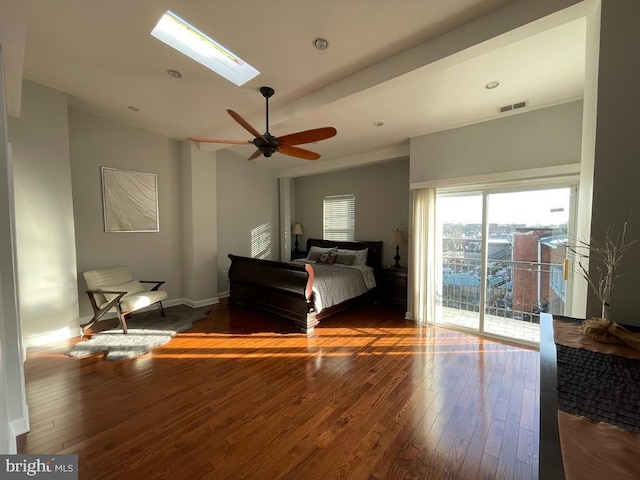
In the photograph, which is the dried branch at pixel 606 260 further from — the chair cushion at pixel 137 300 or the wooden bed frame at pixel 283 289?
the chair cushion at pixel 137 300

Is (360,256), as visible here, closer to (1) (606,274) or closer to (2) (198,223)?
(2) (198,223)

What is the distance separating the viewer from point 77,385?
237cm

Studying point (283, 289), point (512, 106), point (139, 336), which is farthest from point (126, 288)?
point (512, 106)

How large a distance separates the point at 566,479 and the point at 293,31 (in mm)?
2796

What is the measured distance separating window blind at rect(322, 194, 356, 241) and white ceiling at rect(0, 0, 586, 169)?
219 centimetres

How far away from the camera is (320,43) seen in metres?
2.24

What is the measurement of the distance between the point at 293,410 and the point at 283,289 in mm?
2005

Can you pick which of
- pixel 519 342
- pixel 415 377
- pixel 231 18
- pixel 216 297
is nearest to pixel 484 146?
pixel 519 342

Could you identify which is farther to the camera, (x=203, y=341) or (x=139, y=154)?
(x=139, y=154)

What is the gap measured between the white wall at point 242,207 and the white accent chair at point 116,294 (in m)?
1.57

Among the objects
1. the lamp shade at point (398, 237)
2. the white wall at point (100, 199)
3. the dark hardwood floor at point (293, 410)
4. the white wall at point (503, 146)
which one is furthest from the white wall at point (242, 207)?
the white wall at point (503, 146)

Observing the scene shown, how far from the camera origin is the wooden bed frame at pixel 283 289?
12.2 ft

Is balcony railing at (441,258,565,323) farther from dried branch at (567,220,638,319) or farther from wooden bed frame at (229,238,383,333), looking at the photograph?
dried branch at (567,220,638,319)

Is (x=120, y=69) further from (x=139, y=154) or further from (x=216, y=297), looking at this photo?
(x=216, y=297)
